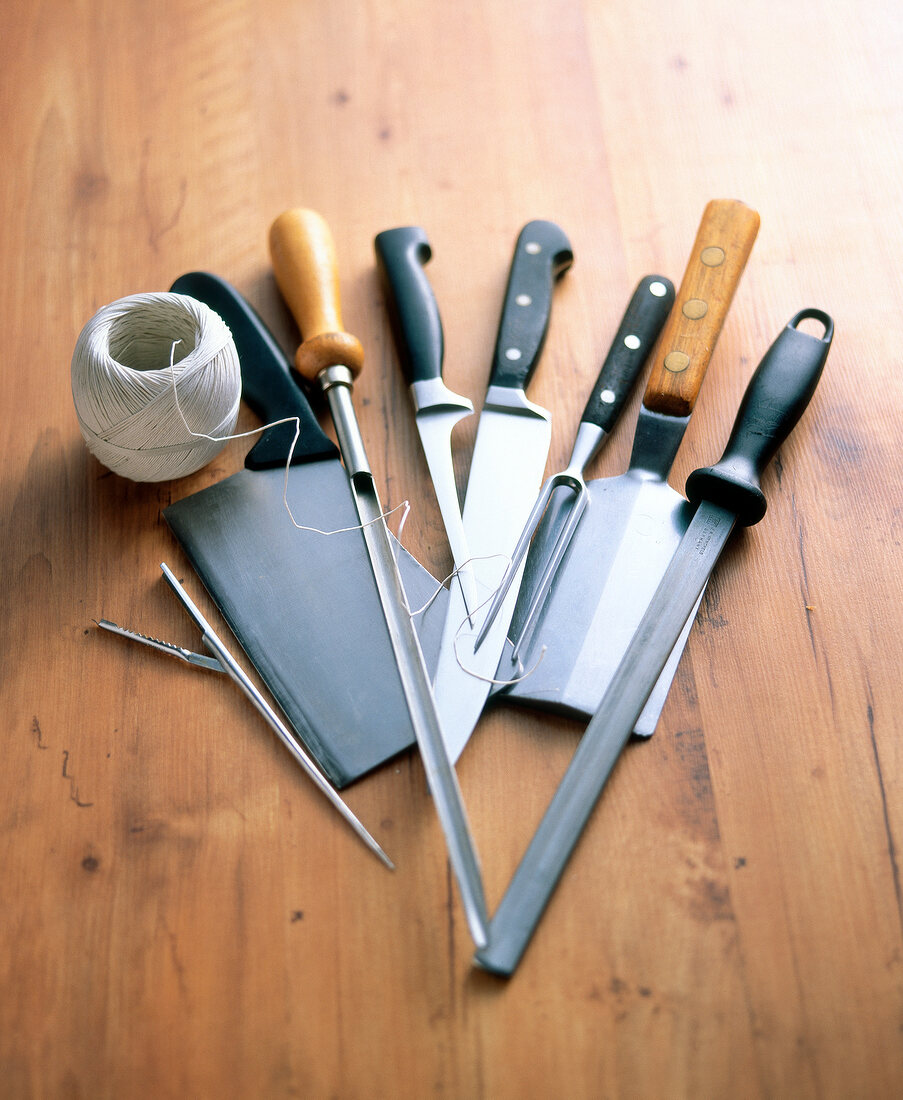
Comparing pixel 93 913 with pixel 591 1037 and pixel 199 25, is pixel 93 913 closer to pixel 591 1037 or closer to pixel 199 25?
pixel 591 1037

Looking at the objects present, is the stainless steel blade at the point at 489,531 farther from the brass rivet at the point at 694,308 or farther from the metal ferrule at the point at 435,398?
the brass rivet at the point at 694,308

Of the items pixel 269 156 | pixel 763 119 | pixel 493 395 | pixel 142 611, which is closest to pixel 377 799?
pixel 142 611

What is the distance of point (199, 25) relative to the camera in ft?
3.67

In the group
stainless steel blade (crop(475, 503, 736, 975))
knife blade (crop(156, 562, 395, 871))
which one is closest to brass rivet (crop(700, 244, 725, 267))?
stainless steel blade (crop(475, 503, 736, 975))

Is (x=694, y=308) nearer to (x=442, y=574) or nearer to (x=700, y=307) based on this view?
(x=700, y=307)

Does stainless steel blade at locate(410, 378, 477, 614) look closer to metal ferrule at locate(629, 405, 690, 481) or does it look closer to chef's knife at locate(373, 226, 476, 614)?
chef's knife at locate(373, 226, 476, 614)

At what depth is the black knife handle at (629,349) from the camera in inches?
30.8

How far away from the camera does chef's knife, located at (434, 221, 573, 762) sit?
665mm

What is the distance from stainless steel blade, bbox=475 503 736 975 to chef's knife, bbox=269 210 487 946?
27mm

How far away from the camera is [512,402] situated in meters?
0.79

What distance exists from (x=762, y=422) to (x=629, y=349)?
5.5 inches

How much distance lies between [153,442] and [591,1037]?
527 millimetres

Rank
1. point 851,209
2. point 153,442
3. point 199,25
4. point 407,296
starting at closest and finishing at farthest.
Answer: point 153,442, point 407,296, point 851,209, point 199,25

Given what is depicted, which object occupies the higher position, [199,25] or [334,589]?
[199,25]
